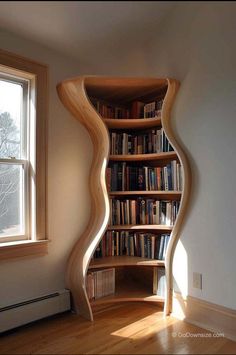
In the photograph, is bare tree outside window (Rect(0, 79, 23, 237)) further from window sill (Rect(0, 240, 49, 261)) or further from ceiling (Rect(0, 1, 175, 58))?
ceiling (Rect(0, 1, 175, 58))

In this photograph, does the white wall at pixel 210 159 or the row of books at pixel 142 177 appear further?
the row of books at pixel 142 177

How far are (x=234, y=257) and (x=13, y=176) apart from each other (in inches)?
62.1

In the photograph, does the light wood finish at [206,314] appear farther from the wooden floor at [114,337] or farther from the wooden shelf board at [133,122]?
the wooden shelf board at [133,122]

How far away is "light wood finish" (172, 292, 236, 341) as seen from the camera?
168 cm

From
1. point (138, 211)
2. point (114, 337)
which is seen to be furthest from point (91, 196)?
point (114, 337)

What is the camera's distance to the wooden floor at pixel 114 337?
5.04 feet

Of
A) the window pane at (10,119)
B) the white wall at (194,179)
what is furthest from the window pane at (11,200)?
the white wall at (194,179)

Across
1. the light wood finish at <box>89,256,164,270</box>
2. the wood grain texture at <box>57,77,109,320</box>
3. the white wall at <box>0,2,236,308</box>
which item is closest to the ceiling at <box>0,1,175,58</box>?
the white wall at <box>0,2,236,308</box>

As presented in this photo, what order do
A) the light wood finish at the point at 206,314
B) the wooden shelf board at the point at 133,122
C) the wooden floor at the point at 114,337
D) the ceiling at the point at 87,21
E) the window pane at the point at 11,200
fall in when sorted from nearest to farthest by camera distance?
the ceiling at the point at 87,21
the wooden floor at the point at 114,337
the light wood finish at the point at 206,314
the window pane at the point at 11,200
the wooden shelf board at the point at 133,122

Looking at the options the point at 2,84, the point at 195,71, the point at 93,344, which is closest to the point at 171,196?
the point at 195,71

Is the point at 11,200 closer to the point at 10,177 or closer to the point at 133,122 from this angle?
the point at 10,177

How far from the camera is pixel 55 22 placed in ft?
1.30

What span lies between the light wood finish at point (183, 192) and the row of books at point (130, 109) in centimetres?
16

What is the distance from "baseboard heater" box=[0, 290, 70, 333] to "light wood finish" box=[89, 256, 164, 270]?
341 millimetres
